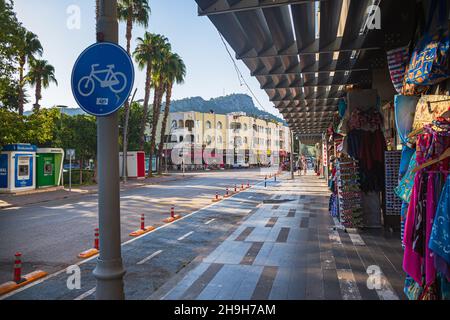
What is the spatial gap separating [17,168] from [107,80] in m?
23.9

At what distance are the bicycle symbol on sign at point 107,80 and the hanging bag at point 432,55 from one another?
3.41 metres

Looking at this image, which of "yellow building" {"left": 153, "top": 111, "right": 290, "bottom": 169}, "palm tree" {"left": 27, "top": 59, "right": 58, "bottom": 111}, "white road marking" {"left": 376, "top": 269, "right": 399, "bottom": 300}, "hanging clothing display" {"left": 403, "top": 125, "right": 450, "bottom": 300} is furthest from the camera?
"yellow building" {"left": 153, "top": 111, "right": 290, "bottom": 169}

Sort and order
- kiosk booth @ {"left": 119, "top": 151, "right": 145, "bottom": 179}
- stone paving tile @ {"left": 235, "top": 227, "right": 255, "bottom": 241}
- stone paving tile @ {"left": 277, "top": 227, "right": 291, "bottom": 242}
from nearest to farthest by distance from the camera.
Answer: stone paving tile @ {"left": 277, "top": 227, "right": 291, "bottom": 242} < stone paving tile @ {"left": 235, "top": 227, "right": 255, "bottom": 241} < kiosk booth @ {"left": 119, "top": 151, "right": 145, "bottom": 179}

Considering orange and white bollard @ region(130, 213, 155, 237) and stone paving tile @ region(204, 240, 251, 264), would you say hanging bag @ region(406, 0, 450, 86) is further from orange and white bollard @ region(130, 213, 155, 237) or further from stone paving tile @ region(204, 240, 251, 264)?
orange and white bollard @ region(130, 213, 155, 237)

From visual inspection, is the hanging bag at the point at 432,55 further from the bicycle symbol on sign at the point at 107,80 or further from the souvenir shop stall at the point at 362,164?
the souvenir shop stall at the point at 362,164

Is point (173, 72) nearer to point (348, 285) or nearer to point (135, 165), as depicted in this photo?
point (135, 165)

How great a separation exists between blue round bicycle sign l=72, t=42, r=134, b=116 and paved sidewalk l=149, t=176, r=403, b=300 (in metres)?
2.99

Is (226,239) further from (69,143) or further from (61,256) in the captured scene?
(69,143)

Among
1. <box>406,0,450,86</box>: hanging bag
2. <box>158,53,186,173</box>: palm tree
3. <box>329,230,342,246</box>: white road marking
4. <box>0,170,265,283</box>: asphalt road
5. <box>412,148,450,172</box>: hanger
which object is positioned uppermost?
<box>158,53,186,173</box>: palm tree

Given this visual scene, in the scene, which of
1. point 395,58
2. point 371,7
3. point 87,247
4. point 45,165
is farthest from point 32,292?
point 45,165

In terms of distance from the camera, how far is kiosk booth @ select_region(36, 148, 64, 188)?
26281 mm

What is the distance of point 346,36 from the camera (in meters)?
7.80

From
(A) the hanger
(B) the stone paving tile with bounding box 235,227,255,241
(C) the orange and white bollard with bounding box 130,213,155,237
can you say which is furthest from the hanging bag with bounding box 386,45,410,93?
(C) the orange and white bollard with bounding box 130,213,155,237

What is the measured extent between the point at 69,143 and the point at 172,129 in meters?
44.1
